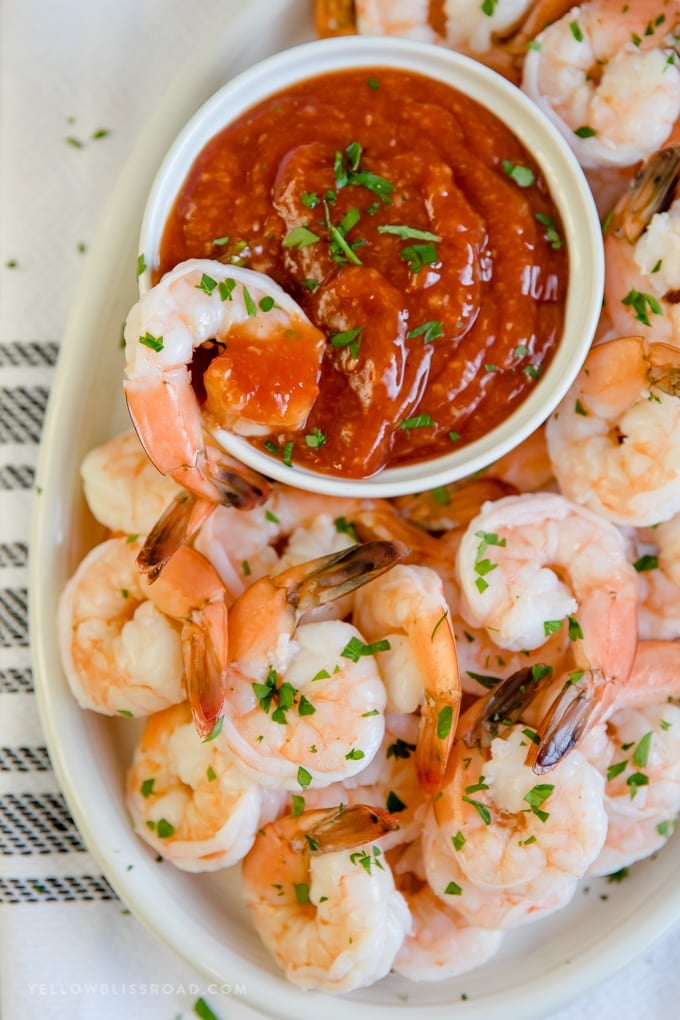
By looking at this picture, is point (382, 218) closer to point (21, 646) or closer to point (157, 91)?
point (157, 91)

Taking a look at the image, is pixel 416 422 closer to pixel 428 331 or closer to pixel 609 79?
pixel 428 331

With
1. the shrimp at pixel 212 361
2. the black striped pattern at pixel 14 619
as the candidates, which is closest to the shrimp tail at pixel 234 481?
the shrimp at pixel 212 361

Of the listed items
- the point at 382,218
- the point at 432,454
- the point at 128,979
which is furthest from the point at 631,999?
the point at 382,218

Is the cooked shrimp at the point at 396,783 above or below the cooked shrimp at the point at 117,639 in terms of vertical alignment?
below

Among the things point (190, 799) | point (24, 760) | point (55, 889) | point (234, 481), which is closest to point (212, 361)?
point (234, 481)

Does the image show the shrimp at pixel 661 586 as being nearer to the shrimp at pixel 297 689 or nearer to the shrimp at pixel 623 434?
the shrimp at pixel 623 434

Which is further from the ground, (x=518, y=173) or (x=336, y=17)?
(x=336, y=17)
